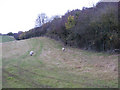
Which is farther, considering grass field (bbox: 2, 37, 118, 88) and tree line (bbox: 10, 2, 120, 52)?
tree line (bbox: 10, 2, 120, 52)

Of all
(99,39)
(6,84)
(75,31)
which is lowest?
(6,84)

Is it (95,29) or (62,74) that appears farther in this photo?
(95,29)

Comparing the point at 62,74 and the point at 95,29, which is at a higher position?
the point at 95,29

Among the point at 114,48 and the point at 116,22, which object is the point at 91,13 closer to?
the point at 116,22

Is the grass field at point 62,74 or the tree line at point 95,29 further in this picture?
the tree line at point 95,29

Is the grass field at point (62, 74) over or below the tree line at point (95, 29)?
below

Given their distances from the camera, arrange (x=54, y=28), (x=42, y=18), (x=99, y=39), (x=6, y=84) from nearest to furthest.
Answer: (x=6, y=84) → (x=99, y=39) → (x=54, y=28) → (x=42, y=18)

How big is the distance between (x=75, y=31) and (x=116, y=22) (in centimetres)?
887

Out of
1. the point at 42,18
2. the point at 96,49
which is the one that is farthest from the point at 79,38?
the point at 42,18

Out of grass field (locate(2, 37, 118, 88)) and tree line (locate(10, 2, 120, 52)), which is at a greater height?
tree line (locate(10, 2, 120, 52))

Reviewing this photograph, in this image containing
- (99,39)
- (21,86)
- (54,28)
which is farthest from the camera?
(54,28)

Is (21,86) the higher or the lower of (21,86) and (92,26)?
the lower

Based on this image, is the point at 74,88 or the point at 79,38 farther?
the point at 79,38

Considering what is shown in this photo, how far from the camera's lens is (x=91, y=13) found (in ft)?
65.3
